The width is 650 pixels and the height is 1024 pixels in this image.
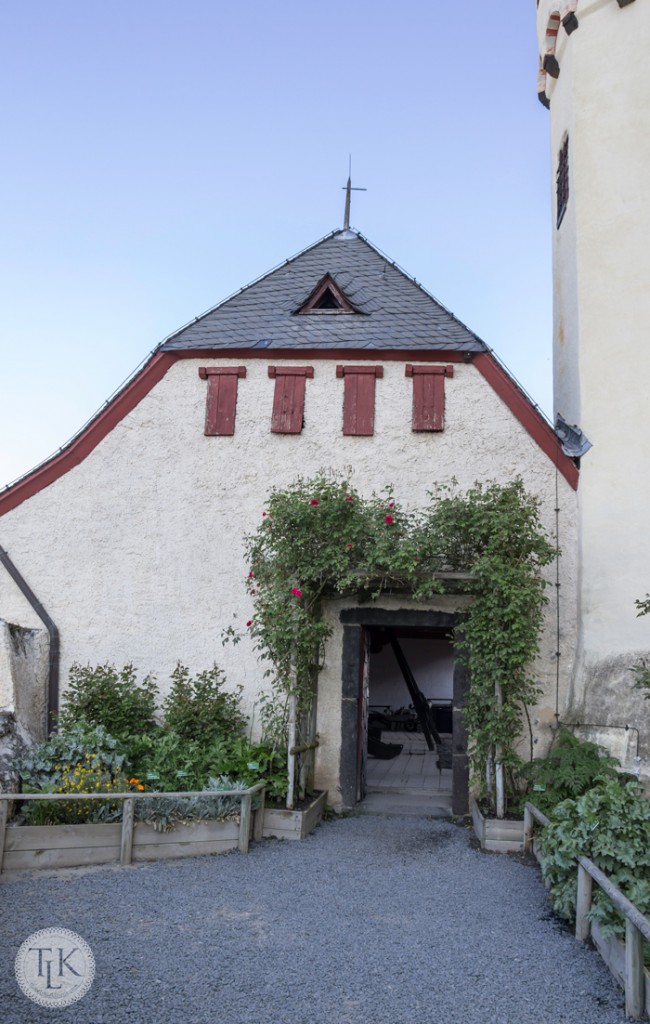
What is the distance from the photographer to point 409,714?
16828mm

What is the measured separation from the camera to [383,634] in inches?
542

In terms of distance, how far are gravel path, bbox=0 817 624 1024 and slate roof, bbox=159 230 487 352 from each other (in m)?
5.59

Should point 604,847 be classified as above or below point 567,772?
below

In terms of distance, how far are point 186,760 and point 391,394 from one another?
4.61m

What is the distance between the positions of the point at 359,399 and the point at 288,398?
828mm

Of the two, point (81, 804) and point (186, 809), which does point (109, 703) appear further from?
point (186, 809)

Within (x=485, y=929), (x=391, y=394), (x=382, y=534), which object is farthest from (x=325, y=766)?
(x=391, y=394)

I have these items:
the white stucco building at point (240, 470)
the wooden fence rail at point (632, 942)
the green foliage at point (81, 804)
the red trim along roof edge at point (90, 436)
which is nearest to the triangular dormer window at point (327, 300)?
the white stucco building at point (240, 470)

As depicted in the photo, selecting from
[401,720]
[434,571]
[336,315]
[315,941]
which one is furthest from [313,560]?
[401,720]

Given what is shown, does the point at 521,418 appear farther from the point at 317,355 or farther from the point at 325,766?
the point at 325,766

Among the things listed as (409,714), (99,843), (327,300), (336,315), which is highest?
(327,300)

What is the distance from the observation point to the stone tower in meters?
8.31

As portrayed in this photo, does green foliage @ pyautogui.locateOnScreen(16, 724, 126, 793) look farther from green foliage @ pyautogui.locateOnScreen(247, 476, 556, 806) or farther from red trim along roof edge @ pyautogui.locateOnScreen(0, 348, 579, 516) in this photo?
red trim along roof edge @ pyautogui.locateOnScreen(0, 348, 579, 516)

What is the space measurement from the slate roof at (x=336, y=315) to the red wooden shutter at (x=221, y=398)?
32cm
